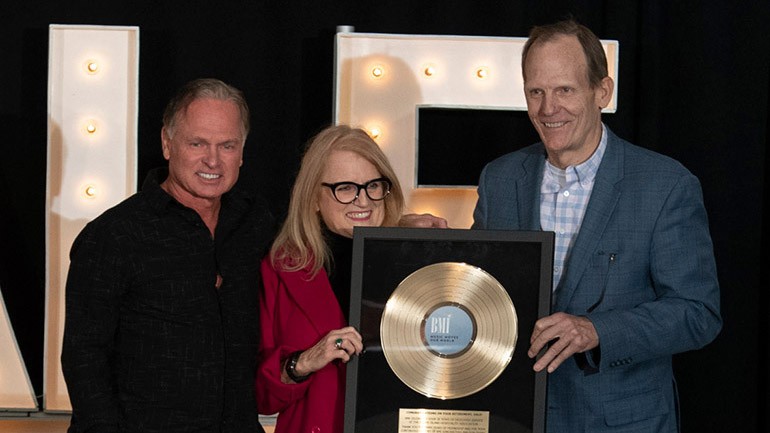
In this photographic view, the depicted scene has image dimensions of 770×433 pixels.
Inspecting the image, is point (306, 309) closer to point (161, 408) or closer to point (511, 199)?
point (161, 408)

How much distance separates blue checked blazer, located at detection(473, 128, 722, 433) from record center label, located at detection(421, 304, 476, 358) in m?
0.26

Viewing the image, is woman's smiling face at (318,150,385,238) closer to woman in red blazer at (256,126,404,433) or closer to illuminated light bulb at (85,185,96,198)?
woman in red blazer at (256,126,404,433)

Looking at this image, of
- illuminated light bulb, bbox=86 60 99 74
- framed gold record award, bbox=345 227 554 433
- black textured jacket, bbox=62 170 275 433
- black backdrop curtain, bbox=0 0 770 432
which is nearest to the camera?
framed gold record award, bbox=345 227 554 433

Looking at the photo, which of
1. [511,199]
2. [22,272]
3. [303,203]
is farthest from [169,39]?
[511,199]

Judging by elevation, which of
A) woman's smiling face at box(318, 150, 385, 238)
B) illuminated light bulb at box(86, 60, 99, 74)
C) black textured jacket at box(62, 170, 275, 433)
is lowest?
black textured jacket at box(62, 170, 275, 433)

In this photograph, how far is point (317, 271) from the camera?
236 centimetres

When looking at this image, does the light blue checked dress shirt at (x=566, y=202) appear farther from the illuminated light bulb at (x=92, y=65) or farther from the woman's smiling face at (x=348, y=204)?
the illuminated light bulb at (x=92, y=65)

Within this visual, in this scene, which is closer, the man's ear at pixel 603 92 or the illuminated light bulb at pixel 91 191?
the man's ear at pixel 603 92

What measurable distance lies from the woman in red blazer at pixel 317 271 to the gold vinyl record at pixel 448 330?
0.22 m

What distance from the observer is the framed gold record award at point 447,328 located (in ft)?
6.86

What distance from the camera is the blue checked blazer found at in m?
2.15

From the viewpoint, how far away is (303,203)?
2.41 metres

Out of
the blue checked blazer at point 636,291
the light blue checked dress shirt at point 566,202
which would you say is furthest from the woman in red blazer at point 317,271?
the blue checked blazer at point 636,291

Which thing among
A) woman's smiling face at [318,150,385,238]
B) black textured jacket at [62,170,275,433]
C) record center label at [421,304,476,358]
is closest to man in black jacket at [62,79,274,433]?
black textured jacket at [62,170,275,433]
